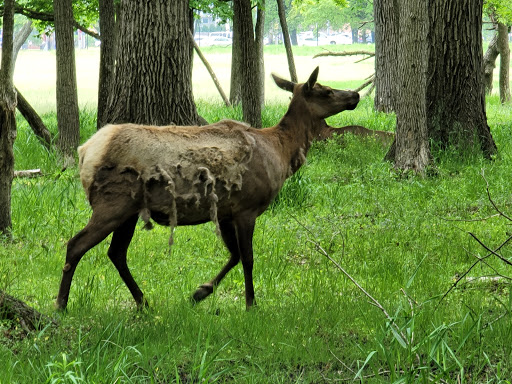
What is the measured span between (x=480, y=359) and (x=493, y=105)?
19.5 m

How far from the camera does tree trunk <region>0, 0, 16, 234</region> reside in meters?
7.43

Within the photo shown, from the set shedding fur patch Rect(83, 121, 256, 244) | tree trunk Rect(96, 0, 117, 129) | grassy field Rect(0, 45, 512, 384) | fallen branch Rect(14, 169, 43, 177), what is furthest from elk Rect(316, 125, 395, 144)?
shedding fur patch Rect(83, 121, 256, 244)

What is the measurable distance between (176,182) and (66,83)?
285 inches

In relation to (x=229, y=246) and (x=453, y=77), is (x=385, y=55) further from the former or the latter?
(x=229, y=246)

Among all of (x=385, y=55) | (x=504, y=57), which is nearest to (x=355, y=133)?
(x=385, y=55)

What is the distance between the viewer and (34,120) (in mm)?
11727

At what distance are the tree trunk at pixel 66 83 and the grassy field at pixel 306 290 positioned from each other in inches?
27.6

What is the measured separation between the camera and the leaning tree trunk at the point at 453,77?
458 inches

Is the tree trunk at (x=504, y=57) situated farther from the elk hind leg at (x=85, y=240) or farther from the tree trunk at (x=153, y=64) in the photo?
the elk hind leg at (x=85, y=240)

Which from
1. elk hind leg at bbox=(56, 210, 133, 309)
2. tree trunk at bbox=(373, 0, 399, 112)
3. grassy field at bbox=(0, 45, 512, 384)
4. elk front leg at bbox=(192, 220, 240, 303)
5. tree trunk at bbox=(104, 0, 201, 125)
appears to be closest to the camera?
grassy field at bbox=(0, 45, 512, 384)

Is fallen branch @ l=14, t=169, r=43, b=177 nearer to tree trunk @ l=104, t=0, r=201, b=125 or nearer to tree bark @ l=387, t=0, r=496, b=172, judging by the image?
tree trunk @ l=104, t=0, r=201, b=125

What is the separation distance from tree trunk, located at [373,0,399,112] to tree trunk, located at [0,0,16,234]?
11.3m

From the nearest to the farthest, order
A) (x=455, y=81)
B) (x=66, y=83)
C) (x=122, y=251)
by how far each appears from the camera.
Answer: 1. (x=122, y=251)
2. (x=455, y=81)
3. (x=66, y=83)

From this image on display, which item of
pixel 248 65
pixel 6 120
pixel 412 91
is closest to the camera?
pixel 6 120
